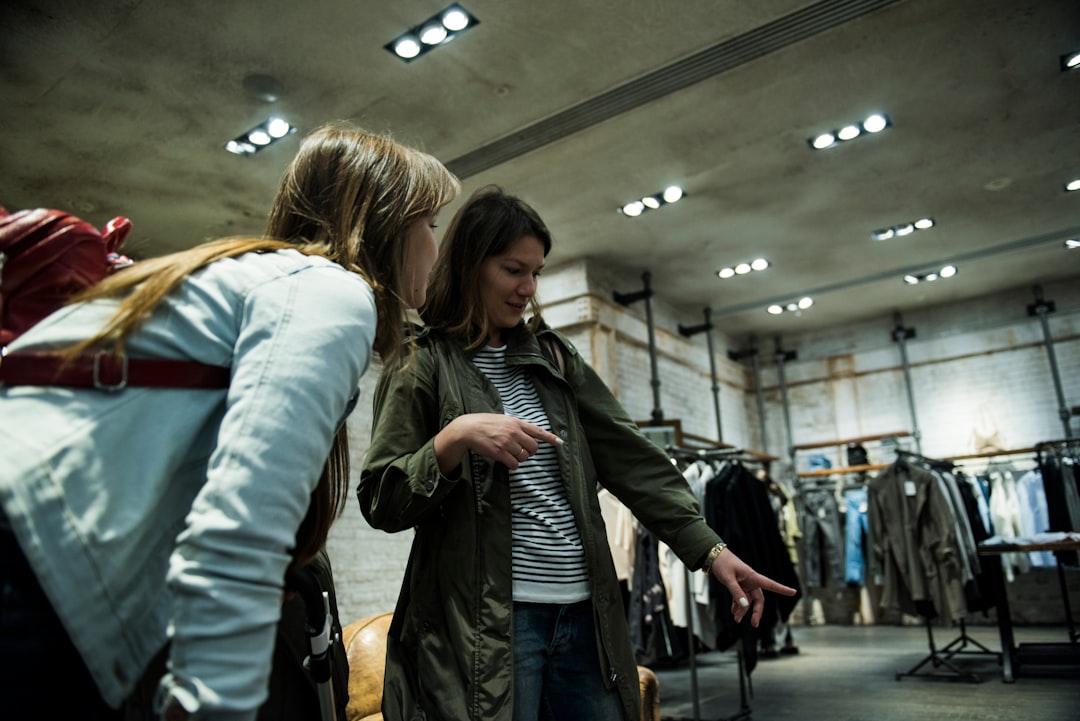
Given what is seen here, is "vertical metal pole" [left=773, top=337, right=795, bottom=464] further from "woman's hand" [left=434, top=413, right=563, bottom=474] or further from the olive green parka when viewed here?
"woman's hand" [left=434, top=413, right=563, bottom=474]

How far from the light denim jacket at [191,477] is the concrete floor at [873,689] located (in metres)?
4.90

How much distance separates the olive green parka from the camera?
137cm

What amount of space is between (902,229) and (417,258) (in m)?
8.78

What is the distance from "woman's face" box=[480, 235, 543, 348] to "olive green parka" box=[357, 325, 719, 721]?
47 millimetres

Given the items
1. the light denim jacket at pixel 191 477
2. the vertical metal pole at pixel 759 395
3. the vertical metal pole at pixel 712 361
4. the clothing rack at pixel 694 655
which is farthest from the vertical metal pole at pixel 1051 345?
the light denim jacket at pixel 191 477

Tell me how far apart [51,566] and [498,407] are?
100 centimetres

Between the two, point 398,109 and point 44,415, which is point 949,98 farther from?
point 44,415

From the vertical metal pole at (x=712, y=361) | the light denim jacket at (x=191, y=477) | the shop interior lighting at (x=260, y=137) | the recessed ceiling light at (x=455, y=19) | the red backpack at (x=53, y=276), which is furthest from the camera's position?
the vertical metal pole at (x=712, y=361)

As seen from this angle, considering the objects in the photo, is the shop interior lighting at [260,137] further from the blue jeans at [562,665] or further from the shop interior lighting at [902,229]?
the shop interior lighting at [902,229]

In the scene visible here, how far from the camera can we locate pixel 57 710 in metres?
0.72

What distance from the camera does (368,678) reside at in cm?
336

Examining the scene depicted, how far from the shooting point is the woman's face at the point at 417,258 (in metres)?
1.13

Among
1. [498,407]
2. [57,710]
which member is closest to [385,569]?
[498,407]

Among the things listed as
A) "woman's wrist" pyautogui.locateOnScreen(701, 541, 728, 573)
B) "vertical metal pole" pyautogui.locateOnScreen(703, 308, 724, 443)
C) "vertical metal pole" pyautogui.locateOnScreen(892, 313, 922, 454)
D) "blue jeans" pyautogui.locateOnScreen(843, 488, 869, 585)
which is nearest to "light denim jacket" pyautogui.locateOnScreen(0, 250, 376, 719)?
"woman's wrist" pyautogui.locateOnScreen(701, 541, 728, 573)
